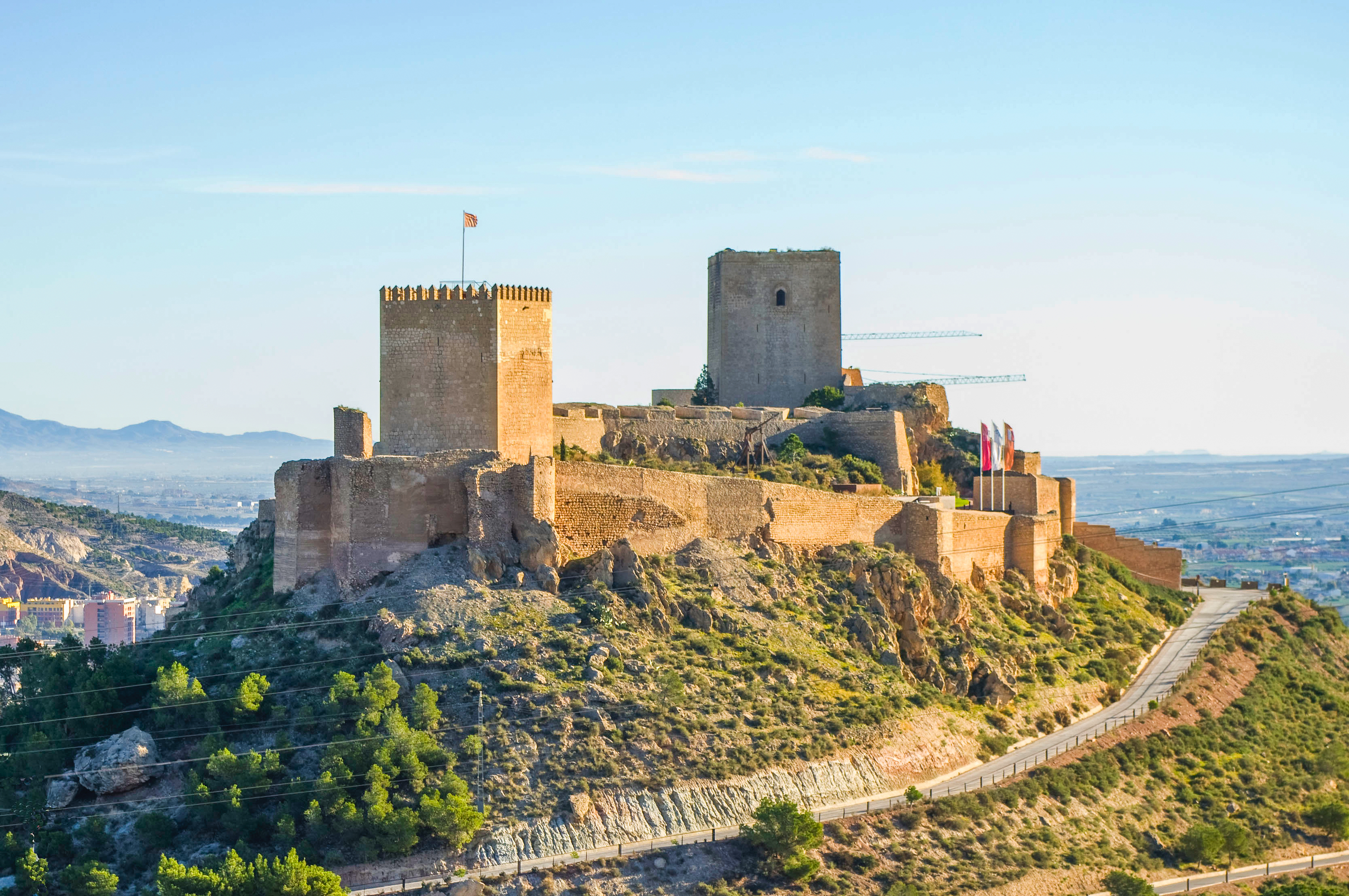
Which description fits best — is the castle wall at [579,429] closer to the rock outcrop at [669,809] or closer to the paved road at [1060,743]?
the rock outcrop at [669,809]

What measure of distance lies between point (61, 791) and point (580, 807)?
10677 millimetres

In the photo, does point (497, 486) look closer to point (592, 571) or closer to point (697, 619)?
point (592, 571)

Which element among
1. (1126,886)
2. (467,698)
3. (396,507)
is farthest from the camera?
(396,507)

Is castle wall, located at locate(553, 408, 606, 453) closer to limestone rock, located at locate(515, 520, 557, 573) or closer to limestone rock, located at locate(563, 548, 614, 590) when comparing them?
limestone rock, located at locate(563, 548, 614, 590)

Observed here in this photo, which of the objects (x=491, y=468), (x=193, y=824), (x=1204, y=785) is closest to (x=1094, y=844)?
(x=1204, y=785)

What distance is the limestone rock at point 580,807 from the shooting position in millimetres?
38250

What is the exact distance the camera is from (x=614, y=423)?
53.4 metres

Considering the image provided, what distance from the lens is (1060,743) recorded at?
4891 cm

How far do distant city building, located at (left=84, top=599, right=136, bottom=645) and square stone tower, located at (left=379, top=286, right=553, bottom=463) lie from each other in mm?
75089

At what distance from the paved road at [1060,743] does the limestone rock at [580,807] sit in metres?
0.70

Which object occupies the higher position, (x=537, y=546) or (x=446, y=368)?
(x=446, y=368)

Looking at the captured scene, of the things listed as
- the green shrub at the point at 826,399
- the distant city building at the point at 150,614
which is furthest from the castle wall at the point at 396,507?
the distant city building at the point at 150,614

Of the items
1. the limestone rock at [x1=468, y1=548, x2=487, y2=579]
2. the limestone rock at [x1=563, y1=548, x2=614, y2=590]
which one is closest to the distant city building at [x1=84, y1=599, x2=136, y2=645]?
the limestone rock at [x1=563, y1=548, x2=614, y2=590]

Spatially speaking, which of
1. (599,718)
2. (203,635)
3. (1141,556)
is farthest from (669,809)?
(1141,556)
